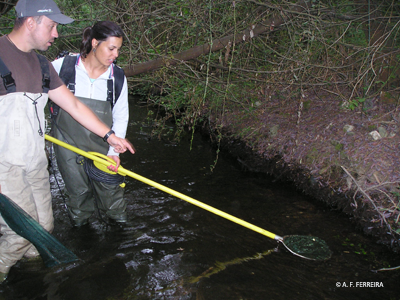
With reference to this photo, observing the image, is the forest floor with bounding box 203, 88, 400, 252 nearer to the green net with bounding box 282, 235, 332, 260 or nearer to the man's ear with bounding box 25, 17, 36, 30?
the green net with bounding box 282, 235, 332, 260

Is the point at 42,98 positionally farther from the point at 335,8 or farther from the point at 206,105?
the point at 206,105

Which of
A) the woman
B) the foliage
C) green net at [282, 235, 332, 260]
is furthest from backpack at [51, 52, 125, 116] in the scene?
green net at [282, 235, 332, 260]

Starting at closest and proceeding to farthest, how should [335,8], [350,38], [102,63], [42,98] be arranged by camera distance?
[42,98], [102,63], [335,8], [350,38]

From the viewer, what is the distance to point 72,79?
2.82 m

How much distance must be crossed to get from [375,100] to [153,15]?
13.3 feet

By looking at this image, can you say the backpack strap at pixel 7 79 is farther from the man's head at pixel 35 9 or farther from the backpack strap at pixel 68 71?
the backpack strap at pixel 68 71

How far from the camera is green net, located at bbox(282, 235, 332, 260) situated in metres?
3.13

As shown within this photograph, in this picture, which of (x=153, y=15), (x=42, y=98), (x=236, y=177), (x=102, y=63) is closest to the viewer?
(x=42, y=98)

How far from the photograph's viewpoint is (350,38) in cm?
571

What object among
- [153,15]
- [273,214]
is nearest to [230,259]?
[273,214]

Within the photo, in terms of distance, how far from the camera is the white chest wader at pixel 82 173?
2928 millimetres

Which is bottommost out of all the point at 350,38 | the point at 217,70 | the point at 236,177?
the point at 236,177

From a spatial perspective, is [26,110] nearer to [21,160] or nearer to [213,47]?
[21,160]

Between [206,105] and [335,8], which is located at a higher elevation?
[335,8]
